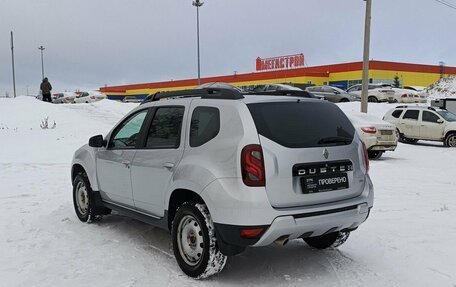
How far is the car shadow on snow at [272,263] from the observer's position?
436 cm

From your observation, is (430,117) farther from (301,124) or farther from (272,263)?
(301,124)

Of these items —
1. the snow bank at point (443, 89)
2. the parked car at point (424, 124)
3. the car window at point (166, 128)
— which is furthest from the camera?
the snow bank at point (443, 89)

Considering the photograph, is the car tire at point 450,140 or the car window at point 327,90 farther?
the car window at point 327,90

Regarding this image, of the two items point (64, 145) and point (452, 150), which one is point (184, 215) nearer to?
point (64, 145)

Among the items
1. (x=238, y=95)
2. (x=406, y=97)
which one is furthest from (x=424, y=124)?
(x=238, y=95)

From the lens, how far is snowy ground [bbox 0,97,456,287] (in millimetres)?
4340

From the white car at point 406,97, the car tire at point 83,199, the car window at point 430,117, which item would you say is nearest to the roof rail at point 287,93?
the car tire at point 83,199

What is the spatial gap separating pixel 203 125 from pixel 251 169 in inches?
32.7

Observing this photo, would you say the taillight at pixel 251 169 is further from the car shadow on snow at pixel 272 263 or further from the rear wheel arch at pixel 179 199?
the car shadow on snow at pixel 272 263

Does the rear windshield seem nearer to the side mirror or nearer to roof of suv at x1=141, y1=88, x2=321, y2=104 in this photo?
roof of suv at x1=141, y1=88, x2=321, y2=104

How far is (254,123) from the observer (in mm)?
3992

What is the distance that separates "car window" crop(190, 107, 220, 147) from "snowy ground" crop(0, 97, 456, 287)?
1.36m

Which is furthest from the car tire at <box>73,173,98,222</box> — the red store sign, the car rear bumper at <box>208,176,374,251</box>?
the red store sign

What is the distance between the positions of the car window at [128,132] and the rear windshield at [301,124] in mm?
1883
